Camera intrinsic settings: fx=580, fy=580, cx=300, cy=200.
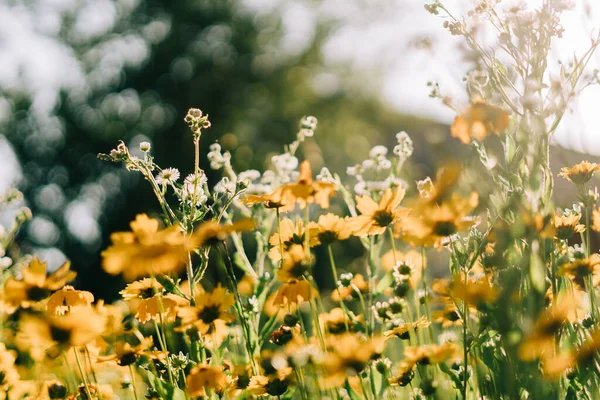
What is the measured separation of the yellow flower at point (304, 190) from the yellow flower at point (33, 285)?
446 millimetres

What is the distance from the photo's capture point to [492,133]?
3.77 feet

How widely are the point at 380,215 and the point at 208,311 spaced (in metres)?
0.42

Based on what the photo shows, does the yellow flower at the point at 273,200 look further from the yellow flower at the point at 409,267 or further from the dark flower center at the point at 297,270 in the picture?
the yellow flower at the point at 409,267

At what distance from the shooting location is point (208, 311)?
44.9 inches

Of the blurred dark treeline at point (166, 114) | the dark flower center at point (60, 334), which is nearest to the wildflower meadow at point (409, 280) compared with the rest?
the dark flower center at point (60, 334)

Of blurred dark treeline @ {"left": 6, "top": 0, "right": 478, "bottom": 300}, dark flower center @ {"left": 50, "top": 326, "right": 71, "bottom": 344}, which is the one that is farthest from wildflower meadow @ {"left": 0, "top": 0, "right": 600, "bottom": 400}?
blurred dark treeline @ {"left": 6, "top": 0, "right": 478, "bottom": 300}

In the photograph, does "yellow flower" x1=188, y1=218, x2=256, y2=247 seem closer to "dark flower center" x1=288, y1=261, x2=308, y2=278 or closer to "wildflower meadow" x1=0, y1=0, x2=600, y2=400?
"wildflower meadow" x1=0, y1=0, x2=600, y2=400

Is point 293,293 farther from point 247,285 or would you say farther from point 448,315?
point 448,315

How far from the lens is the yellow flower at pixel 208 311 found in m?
1.12

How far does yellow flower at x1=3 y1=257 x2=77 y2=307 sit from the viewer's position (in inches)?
44.2

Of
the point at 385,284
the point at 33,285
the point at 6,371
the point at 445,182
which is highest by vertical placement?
the point at 445,182

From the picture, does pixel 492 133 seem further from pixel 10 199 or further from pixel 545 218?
pixel 10 199

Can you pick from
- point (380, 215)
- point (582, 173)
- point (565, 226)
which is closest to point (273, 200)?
point (380, 215)

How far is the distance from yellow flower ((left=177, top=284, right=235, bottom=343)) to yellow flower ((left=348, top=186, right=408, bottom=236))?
1.02ft
